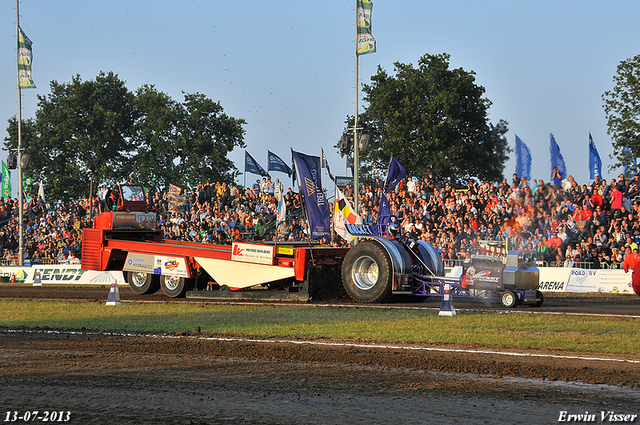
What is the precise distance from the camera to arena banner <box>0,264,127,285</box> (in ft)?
84.9

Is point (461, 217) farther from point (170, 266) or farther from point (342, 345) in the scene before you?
point (342, 345)

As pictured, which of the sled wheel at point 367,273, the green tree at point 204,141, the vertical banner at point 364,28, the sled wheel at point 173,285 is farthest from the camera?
the green tree at point 204,141

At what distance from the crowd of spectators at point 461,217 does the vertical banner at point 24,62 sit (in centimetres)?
675

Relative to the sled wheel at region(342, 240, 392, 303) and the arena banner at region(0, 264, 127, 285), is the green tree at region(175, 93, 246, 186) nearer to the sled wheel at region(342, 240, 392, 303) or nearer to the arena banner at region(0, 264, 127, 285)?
the arena banner at region(0, 264, 127, 285)

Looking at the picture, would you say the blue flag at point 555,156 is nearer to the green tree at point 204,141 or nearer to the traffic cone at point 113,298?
the traffic cone at point 113,298

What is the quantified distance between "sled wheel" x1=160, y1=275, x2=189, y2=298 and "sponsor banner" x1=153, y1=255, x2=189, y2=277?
297 mm

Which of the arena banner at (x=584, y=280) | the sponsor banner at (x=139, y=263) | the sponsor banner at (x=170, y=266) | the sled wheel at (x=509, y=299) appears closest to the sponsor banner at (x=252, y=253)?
the sponsor banner at (x=170, y=266)

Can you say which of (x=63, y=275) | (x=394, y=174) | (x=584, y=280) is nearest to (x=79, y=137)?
(x=63, y=275)

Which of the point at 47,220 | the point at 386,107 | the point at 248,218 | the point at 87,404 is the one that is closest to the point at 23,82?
the point at 47,220

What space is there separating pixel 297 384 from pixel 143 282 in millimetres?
12245

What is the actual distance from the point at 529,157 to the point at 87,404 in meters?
23.6

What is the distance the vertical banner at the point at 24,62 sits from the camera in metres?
34.3

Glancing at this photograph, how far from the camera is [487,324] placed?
1196cm

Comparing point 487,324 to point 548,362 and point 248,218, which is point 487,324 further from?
point 248,218
